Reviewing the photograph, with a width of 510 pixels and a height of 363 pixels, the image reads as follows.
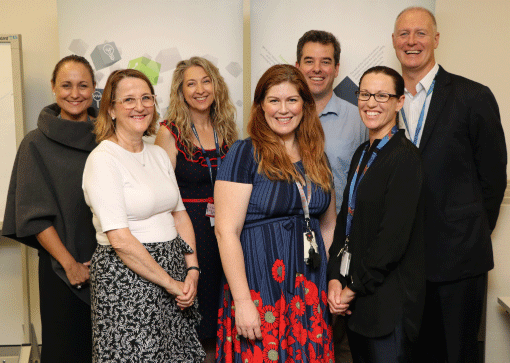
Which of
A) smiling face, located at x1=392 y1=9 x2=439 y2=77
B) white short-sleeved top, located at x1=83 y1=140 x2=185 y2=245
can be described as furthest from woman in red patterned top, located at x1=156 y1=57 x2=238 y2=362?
smiling face, located at x1=392 y1=9 x2=439 y2=77

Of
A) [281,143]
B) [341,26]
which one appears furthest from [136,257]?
[341,26]

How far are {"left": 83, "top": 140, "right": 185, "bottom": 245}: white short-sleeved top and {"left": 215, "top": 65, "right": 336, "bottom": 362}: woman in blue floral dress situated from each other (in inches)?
9.9

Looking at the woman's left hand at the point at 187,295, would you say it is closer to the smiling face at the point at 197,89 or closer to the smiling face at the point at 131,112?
the smiling face at the point at 131,112

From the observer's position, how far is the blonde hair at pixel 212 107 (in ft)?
8.41

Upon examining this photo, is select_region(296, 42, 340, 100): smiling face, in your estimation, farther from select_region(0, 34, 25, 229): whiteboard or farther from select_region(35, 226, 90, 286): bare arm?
select_region(0, 34, 25, 229): whiteboard

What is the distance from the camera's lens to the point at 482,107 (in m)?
2.17

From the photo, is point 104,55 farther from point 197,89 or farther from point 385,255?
point 385,255

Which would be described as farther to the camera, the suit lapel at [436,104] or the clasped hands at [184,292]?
the suit lapel at [436,104]

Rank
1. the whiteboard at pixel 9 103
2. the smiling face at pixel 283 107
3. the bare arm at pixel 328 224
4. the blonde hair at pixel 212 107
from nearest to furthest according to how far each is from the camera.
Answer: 1. the smiling face at pixel 283 107
2. the bare arm at pixel 328 224
3. the blonde hair at pixel 212 107
4. the whiteboard at pixel 9 103

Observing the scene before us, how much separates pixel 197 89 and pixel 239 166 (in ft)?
3.00

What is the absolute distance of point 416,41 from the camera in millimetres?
2363

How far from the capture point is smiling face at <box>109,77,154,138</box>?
190cm

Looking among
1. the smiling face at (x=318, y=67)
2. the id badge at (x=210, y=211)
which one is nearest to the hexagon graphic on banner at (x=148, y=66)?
the smiling face at (x=318, y=67)

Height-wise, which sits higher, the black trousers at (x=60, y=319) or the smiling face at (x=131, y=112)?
the smiling face at (x=131, y=112)
